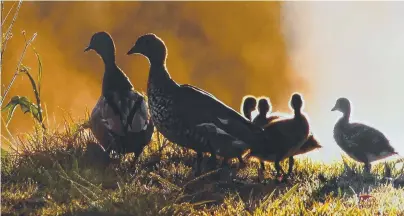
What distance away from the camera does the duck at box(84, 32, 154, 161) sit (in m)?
6.08

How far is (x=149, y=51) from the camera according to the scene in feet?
20.6

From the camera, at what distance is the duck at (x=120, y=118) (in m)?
6.08

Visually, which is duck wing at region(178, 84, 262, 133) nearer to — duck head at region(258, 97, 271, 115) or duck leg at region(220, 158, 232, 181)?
duck leg at region(220, 158, 232, 181)

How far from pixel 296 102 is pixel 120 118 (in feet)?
5.42

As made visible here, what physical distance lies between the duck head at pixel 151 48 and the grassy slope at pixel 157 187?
0.99 m

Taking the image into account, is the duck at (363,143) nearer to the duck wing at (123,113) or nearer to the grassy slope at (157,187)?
the grassy slope at (157,187)

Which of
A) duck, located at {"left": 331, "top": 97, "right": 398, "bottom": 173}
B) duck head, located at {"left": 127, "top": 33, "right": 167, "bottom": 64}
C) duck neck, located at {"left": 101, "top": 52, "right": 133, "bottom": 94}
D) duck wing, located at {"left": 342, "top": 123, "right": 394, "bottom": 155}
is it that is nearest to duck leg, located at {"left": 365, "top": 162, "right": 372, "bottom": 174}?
duck, located at {"left": 331, "top": 97, "right": 398, "bottom": 173}

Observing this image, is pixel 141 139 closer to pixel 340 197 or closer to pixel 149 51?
pixel 149 51

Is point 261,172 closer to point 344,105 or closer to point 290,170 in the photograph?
point 290,170

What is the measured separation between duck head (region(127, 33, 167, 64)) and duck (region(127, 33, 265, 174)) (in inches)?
8.8

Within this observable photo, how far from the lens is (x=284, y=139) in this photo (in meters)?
6.11

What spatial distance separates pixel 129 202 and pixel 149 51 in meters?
1.95

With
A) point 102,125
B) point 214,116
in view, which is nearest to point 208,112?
point 214,116

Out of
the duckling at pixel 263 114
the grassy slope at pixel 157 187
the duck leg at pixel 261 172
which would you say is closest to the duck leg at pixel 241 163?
the grassy slope at pixel 157 187
